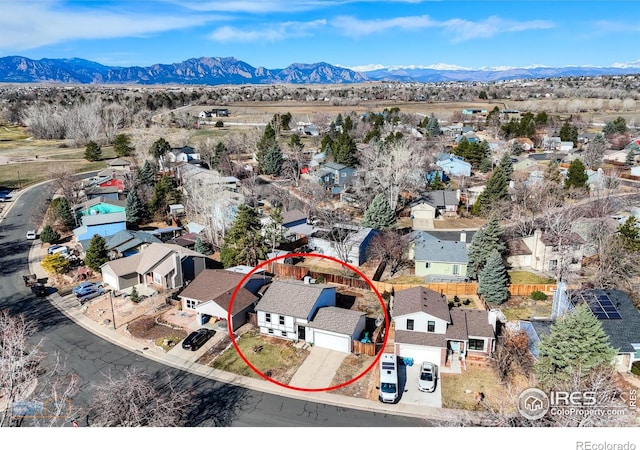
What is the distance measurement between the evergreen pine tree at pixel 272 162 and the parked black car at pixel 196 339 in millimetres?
48364

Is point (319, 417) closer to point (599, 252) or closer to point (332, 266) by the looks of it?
point (332, 266)

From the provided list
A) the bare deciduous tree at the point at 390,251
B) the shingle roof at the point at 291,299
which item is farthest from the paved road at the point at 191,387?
the bare deciduous tree at the point at 390,251

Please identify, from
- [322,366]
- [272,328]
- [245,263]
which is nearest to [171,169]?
[245,263]

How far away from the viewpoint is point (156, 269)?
3709 centimetres

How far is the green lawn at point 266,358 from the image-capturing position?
1018 inches

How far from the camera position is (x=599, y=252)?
37.4 m

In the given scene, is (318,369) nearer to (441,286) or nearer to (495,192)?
(441,286)

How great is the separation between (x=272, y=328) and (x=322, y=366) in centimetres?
494

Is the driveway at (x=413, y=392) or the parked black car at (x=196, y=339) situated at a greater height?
the parked black car at (x=196, y=339)

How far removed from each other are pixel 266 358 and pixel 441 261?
1813 cm

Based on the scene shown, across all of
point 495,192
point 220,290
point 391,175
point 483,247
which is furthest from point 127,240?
point 495,192

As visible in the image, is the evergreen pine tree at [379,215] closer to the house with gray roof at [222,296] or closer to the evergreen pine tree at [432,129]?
the house with gray roof at [222,296]

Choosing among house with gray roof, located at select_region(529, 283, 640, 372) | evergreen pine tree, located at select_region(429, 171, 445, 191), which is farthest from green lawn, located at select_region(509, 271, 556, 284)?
evergreen pine tree, located at select_region(429, 171, 445, 191)

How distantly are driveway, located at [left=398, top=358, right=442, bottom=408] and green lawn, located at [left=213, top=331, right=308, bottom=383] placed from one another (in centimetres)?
611
